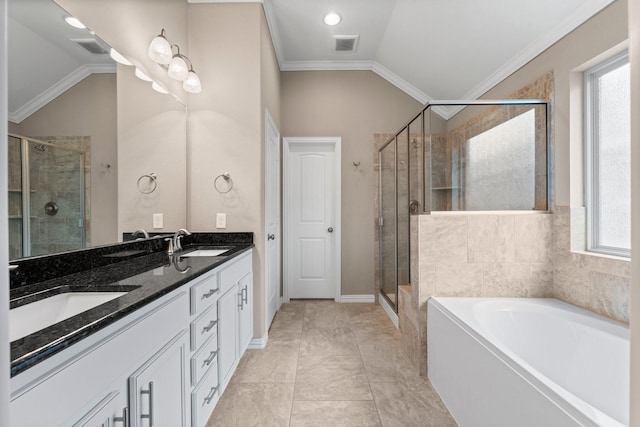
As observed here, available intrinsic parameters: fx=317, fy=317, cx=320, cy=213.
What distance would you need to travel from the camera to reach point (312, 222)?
13.3ft

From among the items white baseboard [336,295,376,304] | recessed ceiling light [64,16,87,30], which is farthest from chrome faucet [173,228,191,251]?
white baseboard [336,295,376,304]

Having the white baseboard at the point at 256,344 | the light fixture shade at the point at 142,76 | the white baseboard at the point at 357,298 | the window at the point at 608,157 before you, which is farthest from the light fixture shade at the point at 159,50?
the white baseboard at the point at 357,298

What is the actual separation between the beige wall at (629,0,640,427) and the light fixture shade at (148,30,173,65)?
2.36 metres

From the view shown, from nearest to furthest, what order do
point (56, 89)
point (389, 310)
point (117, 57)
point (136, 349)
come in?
point (136, 349), point (56, 89), point (117, 57), point (389, 310)

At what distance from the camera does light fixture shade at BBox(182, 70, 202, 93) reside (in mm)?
2418

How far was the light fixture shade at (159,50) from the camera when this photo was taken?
6.88 ft

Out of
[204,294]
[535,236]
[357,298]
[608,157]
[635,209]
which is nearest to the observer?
[635,209]

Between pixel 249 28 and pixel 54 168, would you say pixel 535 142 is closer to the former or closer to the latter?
pixel 249 28

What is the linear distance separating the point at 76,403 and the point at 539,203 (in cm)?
269

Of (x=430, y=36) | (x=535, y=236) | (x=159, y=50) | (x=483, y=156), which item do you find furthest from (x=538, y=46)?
(x=159, y=50)

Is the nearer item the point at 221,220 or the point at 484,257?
the point at 484,257

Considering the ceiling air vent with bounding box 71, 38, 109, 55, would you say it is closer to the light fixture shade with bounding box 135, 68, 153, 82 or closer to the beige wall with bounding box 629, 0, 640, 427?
the light fixture shade with bounding box 135, 68, 153, 82

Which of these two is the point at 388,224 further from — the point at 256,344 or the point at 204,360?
the point at 204,360

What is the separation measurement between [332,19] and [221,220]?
7.23 feet
